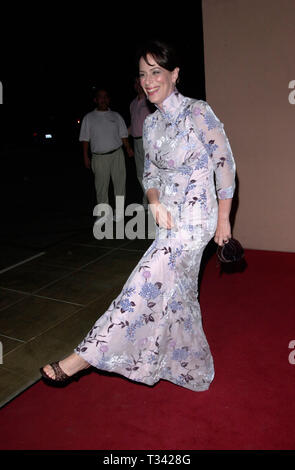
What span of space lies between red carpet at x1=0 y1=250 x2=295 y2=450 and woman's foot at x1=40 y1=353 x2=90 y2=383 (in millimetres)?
148

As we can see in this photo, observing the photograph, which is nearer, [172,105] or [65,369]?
[172,105]

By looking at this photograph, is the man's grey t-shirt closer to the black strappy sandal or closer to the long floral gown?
the long floral gown

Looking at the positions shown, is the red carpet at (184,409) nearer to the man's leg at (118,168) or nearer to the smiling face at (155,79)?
the smiling face at (155,79)

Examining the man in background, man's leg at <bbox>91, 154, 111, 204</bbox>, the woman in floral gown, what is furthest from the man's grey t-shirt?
the woman in floral gown

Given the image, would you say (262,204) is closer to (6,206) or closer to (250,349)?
(250,349)

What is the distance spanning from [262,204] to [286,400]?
237 cm

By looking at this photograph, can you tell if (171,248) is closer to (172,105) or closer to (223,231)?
(223,231)

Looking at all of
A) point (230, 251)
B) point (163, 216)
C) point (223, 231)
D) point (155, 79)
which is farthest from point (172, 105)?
point (230, 251)

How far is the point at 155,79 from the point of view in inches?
79.1

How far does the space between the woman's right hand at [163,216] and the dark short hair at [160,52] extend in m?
0.63

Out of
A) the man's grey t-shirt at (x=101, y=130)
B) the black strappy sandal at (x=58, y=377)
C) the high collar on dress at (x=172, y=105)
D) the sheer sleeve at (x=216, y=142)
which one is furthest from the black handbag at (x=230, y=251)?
the man's grey t-shirt at (x=101, y=130)

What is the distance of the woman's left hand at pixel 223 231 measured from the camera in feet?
6.81

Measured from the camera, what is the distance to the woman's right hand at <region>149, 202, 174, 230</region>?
6.82 ft

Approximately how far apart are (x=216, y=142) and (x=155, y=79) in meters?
0.40
